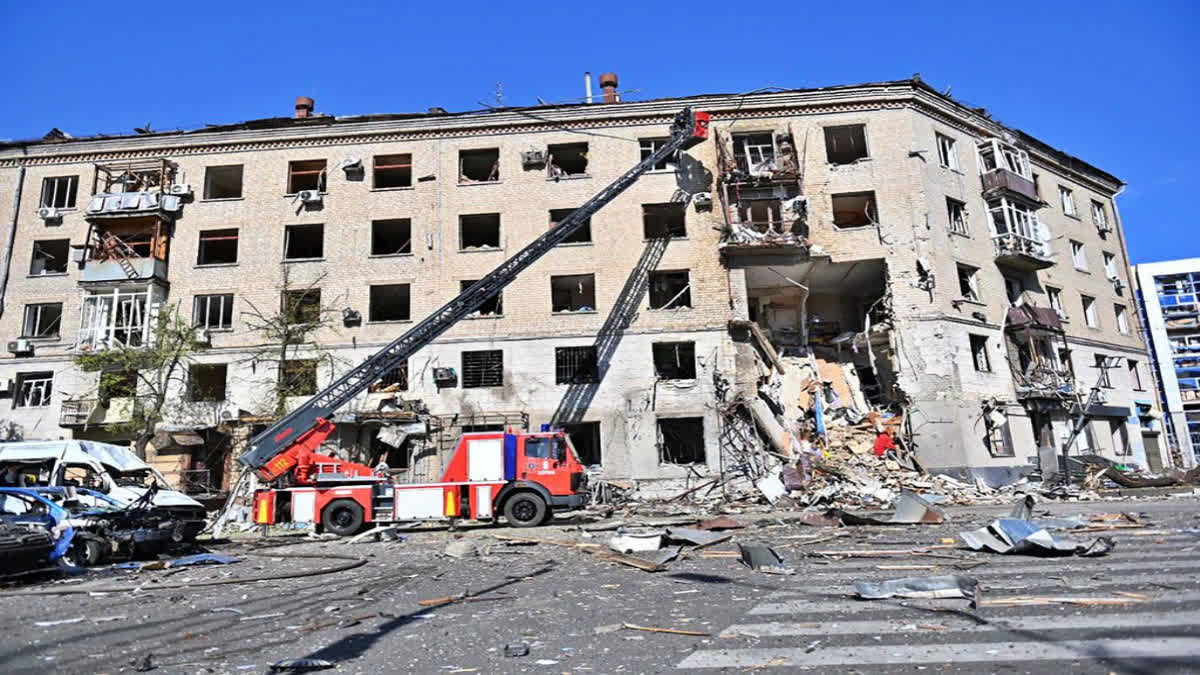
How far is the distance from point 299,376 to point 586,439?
1133 cm

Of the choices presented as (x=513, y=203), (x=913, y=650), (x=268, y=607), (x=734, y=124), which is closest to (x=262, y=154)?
(x=513, y=203)

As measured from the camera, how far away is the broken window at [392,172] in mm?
28938

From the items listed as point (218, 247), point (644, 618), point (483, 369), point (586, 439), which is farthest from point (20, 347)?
point (644, 618)

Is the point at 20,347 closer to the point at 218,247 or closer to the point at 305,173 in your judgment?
the point at 218,247

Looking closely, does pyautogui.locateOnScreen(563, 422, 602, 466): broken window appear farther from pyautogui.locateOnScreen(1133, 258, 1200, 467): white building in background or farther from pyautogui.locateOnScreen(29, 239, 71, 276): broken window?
pyautogui.locateOnScreen(1133, 258, 1200, 467): white building in background

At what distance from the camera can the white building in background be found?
50.9m

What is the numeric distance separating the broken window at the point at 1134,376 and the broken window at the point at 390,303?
1312 inches

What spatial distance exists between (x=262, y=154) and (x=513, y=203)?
1111 centimetres

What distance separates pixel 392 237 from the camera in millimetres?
29359

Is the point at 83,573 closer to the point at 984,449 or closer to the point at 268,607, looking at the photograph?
the point at 268,607

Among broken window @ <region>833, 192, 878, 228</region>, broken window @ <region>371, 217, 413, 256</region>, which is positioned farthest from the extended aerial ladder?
broken window @ <region>833, 192, 878, 228</region>

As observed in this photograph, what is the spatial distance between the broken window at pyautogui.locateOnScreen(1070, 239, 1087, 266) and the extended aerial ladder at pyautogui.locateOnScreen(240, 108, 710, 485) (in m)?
21.6

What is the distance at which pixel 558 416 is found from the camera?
83.8 feet

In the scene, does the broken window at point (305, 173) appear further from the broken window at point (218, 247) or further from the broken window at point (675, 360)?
the broken window at point (675, 360)
